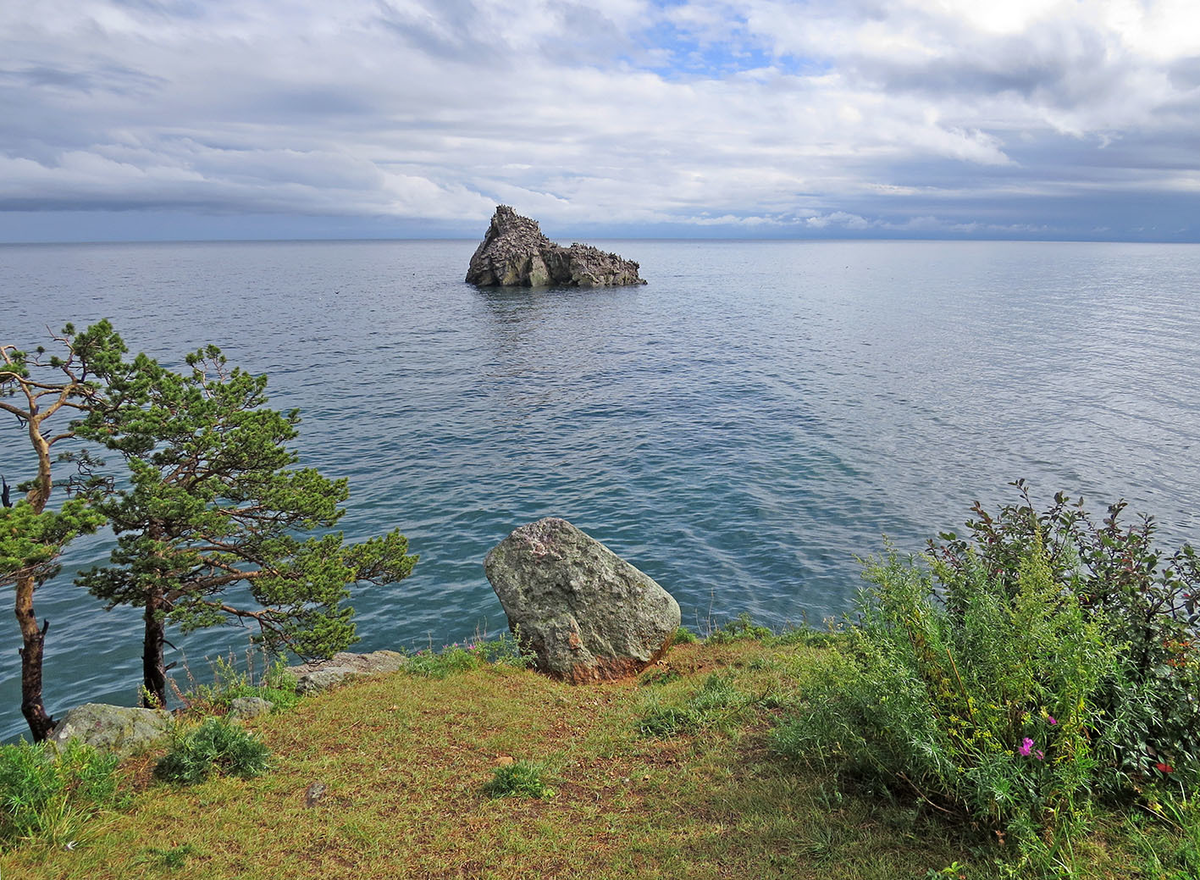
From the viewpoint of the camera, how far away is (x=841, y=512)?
24875 mm

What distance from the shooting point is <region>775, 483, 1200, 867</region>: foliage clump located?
602 centimetres

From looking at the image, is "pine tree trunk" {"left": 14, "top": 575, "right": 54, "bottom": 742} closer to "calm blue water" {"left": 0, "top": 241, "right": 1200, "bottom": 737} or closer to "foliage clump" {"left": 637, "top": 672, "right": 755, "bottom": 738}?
"calm blue water" {"left": 0, "top": 241, "right": 1200, "bottom": 737}

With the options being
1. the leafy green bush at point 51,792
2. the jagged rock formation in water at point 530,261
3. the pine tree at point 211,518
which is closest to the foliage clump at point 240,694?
the pine tree at point 211,518

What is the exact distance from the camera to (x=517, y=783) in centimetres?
858

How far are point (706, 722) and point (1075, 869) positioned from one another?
5.12 meters

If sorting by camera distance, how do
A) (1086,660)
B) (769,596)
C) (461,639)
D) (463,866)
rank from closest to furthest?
(1086,660) → (463,866) → (461,639) → (769,596)

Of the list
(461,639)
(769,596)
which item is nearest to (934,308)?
(769,596)

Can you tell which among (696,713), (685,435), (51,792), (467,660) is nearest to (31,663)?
(51,792)

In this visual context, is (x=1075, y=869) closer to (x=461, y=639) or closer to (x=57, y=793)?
(x=57, y=793)

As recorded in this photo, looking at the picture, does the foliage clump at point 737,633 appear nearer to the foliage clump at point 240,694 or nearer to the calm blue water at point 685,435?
the calm blue water at point 685,435

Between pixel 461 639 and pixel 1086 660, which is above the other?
pixel 1086 660

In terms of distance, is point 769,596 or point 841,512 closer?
point 769,596

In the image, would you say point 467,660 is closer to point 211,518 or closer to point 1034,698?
point 211,518

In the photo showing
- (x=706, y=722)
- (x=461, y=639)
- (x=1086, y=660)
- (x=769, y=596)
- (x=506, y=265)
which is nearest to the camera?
(x=1086, y=660)
